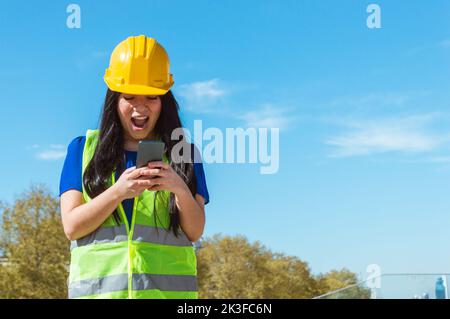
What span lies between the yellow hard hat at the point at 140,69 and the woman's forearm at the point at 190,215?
596 millimetres

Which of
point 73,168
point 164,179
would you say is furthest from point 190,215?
point 73,168

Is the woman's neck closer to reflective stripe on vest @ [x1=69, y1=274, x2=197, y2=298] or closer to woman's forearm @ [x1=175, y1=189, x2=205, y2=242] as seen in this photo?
woman's forearm @ [x1=175, y1=189, x2=205, y2=242]

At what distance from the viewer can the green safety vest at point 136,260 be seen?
10.4 feet

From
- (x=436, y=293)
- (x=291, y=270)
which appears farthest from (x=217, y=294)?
(x=436, y=293)

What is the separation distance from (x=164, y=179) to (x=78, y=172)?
1.85 feet

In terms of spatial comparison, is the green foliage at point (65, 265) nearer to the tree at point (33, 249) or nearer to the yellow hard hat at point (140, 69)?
the tree at point (33, 249)

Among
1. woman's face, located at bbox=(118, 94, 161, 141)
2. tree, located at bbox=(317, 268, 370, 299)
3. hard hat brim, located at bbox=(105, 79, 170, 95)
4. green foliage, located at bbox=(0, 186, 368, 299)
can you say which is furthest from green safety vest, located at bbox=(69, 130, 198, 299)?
tree, located at bbox=(317, 268, 370, 299)

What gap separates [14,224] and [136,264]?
31.1 meters

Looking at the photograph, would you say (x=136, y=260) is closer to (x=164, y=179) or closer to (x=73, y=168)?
(x=164, y=179)

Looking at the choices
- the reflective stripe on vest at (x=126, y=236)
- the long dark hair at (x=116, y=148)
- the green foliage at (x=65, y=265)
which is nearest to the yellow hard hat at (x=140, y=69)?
the long dark hair at (x=116, y=148)

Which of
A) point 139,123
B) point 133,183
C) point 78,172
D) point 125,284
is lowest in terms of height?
point 125,284

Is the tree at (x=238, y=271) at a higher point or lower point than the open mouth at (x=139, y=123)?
higher

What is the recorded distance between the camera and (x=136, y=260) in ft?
10.4

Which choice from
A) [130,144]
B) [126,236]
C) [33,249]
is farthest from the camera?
[33,249]
